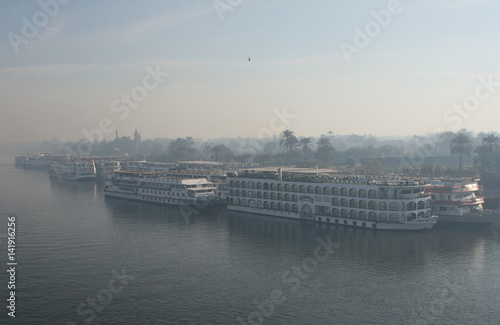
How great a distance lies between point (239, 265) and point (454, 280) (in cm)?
2182

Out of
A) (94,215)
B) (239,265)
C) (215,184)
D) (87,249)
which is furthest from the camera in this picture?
(215,184)

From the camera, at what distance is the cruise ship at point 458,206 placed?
2505 inches

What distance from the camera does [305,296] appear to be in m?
38.7

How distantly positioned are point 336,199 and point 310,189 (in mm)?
5180

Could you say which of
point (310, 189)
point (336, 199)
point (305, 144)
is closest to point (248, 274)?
point (336, 199)

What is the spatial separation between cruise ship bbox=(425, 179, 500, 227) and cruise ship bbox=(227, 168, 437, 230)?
2695 mm

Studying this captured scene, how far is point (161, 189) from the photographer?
90.6 m

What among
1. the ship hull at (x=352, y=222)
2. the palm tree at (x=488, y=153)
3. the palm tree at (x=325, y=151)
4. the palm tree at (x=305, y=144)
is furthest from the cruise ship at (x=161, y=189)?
the palm tree at (x=325, y=151)

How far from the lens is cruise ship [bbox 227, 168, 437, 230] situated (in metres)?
61.4

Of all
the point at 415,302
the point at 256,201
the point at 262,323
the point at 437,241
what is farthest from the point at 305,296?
the point at 256,201

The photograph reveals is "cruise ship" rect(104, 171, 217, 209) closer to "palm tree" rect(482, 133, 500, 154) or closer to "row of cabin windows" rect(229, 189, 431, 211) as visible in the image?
"row of cabin windows" rect(229, 189, 431, 211)

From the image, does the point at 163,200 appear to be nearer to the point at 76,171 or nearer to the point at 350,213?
the point at 350,213

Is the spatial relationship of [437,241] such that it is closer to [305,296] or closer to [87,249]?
[305,296]

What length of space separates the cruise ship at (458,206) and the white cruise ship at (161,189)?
41549 millimetres
